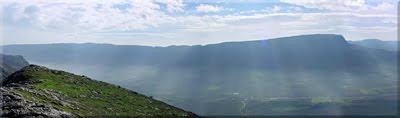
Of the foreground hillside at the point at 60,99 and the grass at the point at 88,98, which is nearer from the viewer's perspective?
the foreground hillside at the point at 60,99

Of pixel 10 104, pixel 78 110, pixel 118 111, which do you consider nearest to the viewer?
pixel 10 104

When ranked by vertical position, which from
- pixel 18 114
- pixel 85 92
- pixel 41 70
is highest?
pixel 41 70

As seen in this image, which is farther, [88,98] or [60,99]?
[88,98]

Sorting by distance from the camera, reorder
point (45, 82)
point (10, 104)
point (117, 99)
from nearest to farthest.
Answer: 1. point (10, 104)
2. point (45, 82)
3. point (117, 99)

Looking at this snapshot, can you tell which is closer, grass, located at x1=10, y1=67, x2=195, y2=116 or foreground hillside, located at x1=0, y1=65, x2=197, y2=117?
foreground hillside, located at x1=0, y1=65, x2=197, y2=117

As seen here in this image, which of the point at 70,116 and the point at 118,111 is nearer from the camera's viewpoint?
the point at 70,116

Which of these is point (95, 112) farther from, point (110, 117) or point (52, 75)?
point (52, 75)

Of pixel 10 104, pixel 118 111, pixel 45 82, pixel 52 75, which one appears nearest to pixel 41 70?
pixel 52 75

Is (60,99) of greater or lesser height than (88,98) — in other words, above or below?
below
